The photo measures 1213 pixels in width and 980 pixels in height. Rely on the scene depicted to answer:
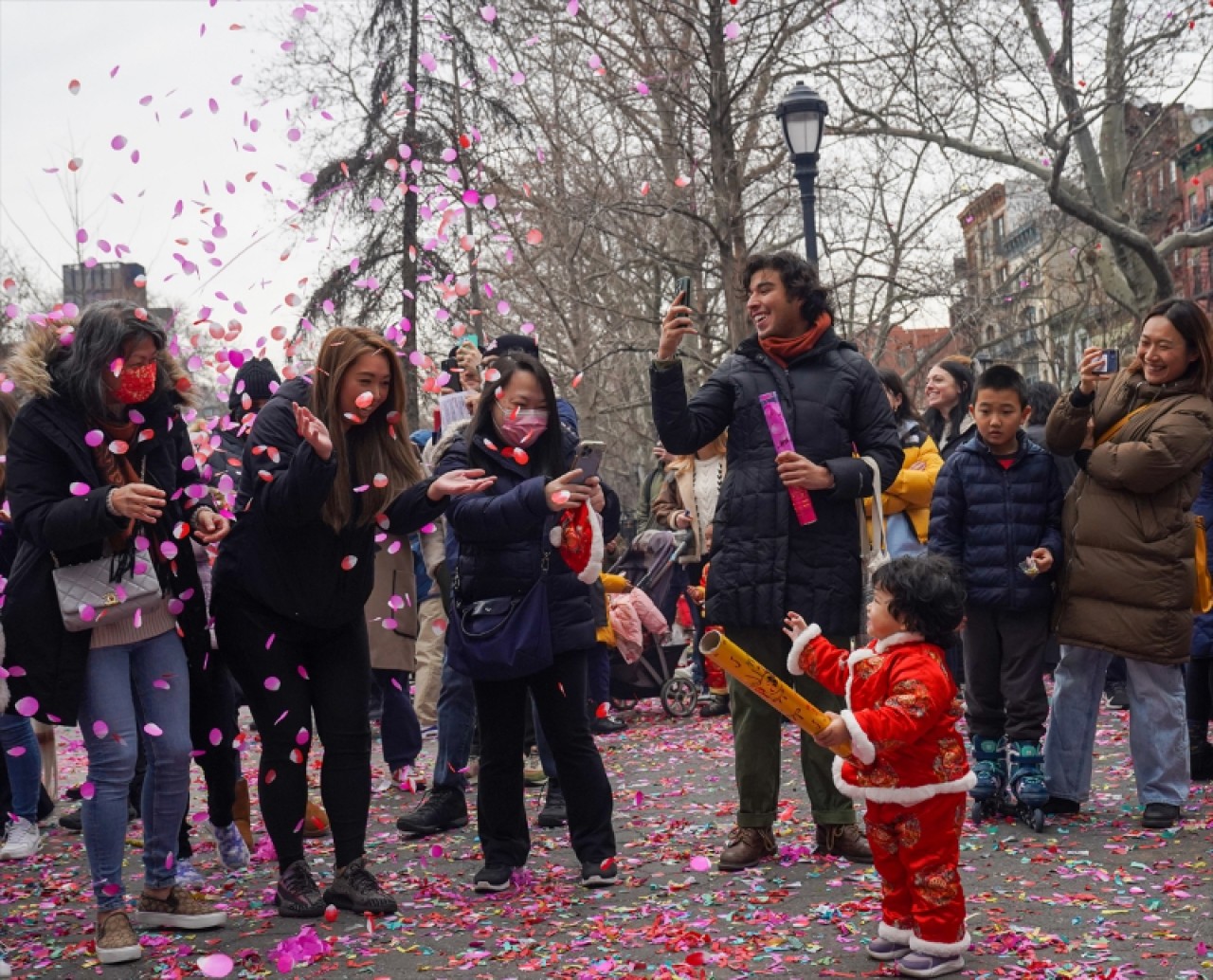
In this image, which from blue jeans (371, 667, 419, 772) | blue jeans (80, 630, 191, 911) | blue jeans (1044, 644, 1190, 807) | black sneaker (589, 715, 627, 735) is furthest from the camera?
black sneaker (589, 715, 627, 735)

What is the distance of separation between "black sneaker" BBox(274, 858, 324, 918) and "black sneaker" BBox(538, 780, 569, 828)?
157 centimetres

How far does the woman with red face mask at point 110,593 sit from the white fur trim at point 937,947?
2.43m

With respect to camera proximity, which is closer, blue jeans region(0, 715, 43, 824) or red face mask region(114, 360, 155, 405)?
red face mask region(114, 360, 155, 405)

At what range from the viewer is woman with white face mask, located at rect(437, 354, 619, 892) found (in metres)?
5.43

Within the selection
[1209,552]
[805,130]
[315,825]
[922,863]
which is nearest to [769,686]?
[922,863]

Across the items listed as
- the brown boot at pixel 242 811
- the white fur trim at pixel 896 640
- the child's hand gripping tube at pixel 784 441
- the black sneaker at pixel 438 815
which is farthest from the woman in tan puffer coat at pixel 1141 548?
the brown boot at pixel 242 811

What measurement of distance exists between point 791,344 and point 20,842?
422 centimetres

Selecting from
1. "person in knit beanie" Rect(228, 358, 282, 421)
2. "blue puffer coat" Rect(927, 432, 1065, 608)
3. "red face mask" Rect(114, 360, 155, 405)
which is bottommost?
"blue puffer coat" Rect(927, 432, 1065, 608)

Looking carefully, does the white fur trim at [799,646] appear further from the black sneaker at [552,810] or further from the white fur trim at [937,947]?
the black sneaker at [552,810]

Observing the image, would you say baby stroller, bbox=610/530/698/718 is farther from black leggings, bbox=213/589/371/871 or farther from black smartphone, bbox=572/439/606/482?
black leggings, bbox=213/589/371/871

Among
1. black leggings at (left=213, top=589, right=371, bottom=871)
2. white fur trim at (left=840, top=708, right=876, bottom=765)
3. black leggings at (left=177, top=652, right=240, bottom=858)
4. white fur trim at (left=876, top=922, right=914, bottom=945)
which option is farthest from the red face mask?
white fur trim at (left=876, top=922, right=914, bottom=945)

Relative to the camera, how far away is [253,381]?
7.67 m

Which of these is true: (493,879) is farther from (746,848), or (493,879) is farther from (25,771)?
(25,771)

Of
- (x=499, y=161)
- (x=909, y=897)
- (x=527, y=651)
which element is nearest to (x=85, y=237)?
(x=527, y=651)
